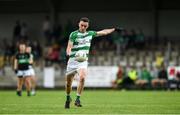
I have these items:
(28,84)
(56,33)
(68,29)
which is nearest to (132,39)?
(68,29)

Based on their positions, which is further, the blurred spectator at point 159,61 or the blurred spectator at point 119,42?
the blurred spectator at point 119,42

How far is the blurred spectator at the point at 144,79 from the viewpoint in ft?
129

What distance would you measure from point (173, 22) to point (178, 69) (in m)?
8.22

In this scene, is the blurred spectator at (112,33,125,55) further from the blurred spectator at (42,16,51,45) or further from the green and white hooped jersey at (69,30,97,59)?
the green and white hooped jersey at (69,30,97,59)

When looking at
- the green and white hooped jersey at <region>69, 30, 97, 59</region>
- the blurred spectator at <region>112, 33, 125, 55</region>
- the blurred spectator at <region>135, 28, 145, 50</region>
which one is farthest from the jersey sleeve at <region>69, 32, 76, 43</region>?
the blurred spectator at <region>135, 28, 145, 50</region>

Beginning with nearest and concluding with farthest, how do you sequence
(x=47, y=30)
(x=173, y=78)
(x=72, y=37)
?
(x=72, y=37) < (x=173, y=78) < (x=47, y=30)

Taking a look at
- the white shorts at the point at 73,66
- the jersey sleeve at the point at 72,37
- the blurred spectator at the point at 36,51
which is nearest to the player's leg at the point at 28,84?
the white shorts at the point at 73,66

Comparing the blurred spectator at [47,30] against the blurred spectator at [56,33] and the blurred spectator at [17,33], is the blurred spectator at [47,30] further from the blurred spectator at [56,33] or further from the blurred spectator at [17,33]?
the blurred spectator at [17,33]

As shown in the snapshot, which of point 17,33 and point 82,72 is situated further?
point 17,33

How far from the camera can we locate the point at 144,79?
39.7 m

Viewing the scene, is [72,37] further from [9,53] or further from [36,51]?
[9,53]

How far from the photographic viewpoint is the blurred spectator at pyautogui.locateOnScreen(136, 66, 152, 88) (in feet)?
129

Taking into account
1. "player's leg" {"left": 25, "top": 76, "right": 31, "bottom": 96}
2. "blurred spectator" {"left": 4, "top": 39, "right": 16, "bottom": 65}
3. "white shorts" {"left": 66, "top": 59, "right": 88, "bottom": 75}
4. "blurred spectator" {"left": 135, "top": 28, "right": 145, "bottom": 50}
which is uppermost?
"blurred spectator" {"left": 135, "top": 28, "right": 145, "bottom": 50}

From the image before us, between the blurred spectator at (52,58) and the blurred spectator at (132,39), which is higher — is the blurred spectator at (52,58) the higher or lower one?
the lower one
